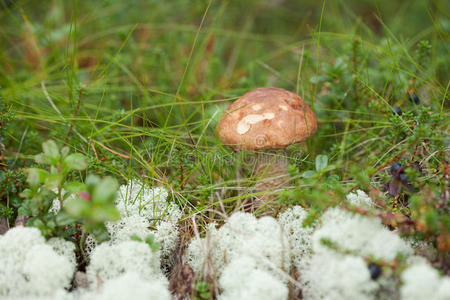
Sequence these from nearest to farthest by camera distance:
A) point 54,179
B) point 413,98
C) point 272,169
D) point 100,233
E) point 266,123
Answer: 1. point 54,179
2. point 100,233
3. point 266,123
4. point 413,98
5. point 272,169

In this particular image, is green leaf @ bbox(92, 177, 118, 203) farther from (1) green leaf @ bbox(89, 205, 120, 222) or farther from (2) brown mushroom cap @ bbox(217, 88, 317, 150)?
(2) brown mushroom cap @ bbox(217, 88, 317, 150)

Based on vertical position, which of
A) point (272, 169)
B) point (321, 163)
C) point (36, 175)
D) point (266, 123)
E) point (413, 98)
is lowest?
point (36, 175)

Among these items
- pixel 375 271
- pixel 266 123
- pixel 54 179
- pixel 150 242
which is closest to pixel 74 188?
pixel 54 179

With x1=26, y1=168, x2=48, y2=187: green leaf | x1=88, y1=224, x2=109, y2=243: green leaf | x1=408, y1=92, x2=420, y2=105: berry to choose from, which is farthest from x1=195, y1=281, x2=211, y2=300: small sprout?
x1=408, y1=92, x2=420, y2=105: berry

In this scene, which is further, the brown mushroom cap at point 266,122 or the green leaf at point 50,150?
the brown mushroom cap at point 266,122

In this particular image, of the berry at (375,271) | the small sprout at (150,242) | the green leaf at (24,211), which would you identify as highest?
the green leaf at (24,211)

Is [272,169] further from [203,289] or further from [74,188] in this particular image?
[74,188]

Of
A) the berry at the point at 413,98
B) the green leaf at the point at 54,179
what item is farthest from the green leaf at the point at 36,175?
the berry at the point at 413,98

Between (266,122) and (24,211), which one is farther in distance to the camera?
(266,122)

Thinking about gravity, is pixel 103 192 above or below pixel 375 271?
above

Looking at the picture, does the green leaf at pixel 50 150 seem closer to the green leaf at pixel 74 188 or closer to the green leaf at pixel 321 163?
the green leaf at pixel 74 188
